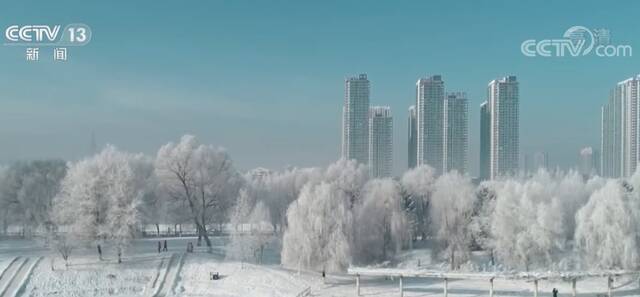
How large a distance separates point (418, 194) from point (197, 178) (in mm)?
17936

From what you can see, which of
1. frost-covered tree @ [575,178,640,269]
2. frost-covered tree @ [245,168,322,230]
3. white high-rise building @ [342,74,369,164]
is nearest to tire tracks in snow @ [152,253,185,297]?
frost-covered tree @ [245,168,322,230]

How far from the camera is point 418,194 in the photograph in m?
41.5

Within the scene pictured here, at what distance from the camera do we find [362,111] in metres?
54.8

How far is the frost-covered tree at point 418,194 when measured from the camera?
3781 centimetres

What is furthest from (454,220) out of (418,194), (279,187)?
(279,187)

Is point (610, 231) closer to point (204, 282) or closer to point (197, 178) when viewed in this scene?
point (204, 282)

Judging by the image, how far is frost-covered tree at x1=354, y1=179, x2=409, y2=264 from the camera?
29.3 metres

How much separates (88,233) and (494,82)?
133 ft

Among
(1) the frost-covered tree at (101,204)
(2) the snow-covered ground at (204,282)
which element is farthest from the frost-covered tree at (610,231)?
(1) the frost-covered tree at (101,204)

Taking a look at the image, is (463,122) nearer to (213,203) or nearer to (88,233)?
(213,203)

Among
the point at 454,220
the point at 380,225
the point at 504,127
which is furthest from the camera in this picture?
the point at 504,127

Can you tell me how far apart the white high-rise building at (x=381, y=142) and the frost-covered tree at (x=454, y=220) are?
1991 centimetres

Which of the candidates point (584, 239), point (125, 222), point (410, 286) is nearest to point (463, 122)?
point (584, 239)

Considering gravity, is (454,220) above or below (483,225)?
above
